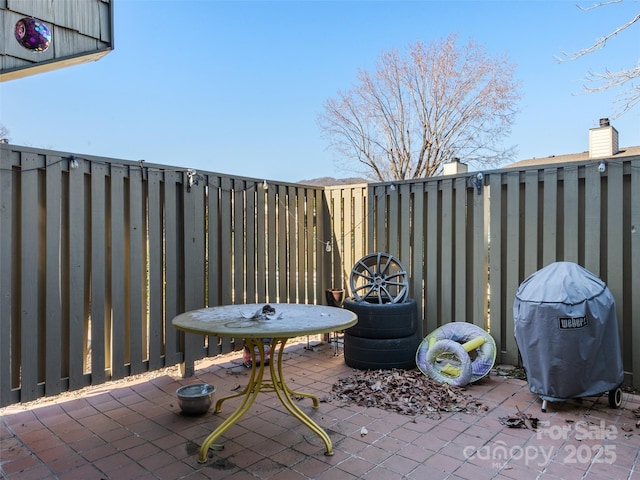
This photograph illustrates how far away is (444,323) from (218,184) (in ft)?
9.57

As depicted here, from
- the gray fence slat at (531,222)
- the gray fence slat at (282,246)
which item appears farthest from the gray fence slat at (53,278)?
the gray fence slat at (531,222)

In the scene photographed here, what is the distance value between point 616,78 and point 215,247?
516 centimetres

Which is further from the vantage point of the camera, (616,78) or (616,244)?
(616,78)

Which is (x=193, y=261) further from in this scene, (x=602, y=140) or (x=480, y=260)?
(x=602, y=140)

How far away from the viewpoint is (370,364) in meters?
3.72

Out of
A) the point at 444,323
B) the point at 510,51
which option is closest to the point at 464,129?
the point at 510,51

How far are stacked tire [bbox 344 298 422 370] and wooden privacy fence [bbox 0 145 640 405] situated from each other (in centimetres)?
69

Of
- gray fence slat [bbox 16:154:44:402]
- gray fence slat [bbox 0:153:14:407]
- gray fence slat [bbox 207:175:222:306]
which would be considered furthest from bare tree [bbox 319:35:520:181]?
gray fence slat [bbox 0:153:14:407]

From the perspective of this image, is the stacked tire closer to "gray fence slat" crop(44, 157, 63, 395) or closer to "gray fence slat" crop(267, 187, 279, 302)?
"gray fence slat" crop(267, 187, 279, 302)

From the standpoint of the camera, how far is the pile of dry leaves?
289cm

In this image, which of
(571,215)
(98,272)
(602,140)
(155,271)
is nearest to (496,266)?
(571,215)

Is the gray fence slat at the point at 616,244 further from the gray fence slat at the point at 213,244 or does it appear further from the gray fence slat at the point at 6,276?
the gray fence slat at the point at 6,276

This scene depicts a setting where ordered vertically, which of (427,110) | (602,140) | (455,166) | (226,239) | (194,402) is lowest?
(194,402)

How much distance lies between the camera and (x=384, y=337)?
372 cm
